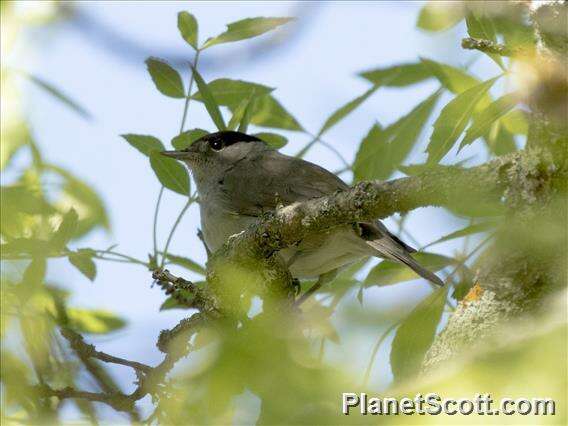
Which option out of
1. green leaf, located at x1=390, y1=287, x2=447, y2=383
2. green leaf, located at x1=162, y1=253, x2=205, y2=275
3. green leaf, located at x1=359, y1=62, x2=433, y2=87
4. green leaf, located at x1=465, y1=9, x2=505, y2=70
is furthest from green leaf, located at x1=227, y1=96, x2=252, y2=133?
green leaf, located at x1=390, y1=287, x2=447, y2=383

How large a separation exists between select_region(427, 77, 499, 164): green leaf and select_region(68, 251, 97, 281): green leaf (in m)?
1.71

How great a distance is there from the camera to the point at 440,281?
3.68 metres

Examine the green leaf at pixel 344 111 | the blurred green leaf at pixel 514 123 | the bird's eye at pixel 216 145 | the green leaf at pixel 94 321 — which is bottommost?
the green leaf at pixel 94 321

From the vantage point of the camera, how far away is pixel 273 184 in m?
4.99

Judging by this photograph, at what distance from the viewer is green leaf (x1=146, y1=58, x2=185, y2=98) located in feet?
13.6

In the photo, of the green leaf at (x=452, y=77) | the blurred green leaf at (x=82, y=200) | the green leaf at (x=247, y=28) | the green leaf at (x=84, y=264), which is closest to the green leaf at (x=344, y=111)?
the green leaf at (x=452, y=77)

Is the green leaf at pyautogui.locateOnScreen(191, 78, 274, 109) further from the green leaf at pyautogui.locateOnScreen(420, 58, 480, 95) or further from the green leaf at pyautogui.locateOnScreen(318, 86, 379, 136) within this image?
the green leaf at pyautogui.locateOnScreen(420, 58, 480, 95)

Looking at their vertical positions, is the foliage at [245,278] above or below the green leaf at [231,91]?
below

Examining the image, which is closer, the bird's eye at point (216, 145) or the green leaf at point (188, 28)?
the green leaf at point (188, 28)

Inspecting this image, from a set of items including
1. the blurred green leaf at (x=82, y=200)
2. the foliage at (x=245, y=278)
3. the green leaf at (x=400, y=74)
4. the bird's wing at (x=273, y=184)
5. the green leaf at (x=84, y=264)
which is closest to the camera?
the foliage at (x=245, y=278)

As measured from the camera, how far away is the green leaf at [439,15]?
386cm

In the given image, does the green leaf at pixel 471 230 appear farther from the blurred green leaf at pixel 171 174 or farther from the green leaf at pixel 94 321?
the green leaf at pixel 94 321

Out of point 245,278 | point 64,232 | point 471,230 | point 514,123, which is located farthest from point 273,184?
point 245,278

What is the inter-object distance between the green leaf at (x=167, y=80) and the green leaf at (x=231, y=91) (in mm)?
95
